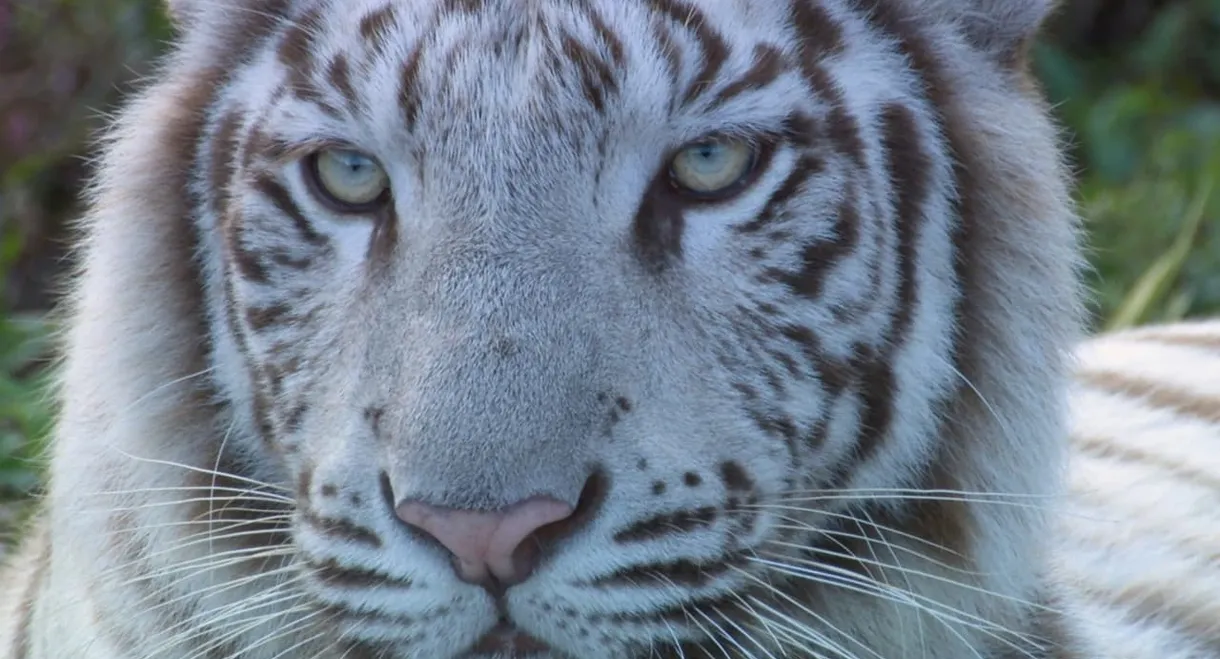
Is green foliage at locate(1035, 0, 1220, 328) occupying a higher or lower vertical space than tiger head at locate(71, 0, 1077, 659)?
lower

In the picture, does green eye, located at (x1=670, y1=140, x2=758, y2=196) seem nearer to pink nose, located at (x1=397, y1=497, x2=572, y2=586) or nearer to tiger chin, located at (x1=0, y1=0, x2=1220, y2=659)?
tiger chin, located at (x1=0, y1=0, x2=1220, y2=659)

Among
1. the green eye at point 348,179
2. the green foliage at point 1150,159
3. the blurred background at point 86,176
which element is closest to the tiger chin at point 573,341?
the green eye at point 348,179

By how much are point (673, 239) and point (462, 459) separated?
0.30 m

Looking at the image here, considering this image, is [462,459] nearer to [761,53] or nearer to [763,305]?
[763,305]

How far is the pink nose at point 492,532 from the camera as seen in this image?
142 cm

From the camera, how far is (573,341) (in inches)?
59.9

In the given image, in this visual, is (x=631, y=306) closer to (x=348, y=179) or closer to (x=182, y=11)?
(x=348, y=179)

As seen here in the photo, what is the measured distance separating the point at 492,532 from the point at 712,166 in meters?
0.41

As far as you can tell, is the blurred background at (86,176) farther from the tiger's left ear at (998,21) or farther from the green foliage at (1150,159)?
the tiger's left ear at (998,21)

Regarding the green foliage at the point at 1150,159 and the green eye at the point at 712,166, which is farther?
the green foliage at the point at 1150,159

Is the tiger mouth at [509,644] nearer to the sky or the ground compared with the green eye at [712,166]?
nearer to the ground

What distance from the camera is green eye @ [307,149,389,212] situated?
165cm

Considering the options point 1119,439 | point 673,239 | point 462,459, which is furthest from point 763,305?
point 1119,439

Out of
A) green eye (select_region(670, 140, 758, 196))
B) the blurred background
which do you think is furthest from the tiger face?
the blurred background
